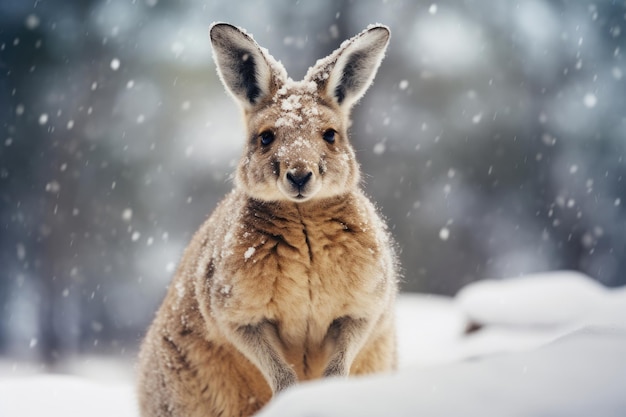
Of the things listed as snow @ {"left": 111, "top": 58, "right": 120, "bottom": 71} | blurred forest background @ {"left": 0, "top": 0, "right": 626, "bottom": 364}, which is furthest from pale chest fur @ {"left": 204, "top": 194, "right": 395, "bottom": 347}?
snow @ {"left": 111, "top": 58, "right": 120, "bottom": 71}

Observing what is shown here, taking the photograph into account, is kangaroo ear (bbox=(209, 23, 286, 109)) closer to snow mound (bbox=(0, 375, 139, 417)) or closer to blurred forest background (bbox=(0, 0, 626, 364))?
snow mound (bbox=(0, 375, 139, 417))

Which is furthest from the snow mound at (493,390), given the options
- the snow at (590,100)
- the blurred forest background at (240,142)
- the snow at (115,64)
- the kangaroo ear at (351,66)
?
the snow at (590,100)

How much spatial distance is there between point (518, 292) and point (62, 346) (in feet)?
26.1

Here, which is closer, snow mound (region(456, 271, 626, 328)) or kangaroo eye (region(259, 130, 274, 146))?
kangaroo eye (region(259, 130, 274, 146))

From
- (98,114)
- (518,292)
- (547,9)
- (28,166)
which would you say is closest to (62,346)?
(28,166)

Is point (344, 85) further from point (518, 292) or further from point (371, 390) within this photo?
point (518, 292)

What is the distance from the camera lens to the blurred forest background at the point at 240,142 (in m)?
11.8

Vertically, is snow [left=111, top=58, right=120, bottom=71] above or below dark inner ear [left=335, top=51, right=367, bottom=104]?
above

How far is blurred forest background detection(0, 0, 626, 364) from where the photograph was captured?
11828 millimetres

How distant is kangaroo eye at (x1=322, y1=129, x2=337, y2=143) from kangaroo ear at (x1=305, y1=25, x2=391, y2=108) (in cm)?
30

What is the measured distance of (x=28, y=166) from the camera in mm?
11867

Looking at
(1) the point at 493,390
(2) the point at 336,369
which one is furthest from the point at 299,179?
(1) the point at 493,390

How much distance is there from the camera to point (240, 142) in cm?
1076

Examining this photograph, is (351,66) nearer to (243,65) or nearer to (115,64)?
(243,65)
